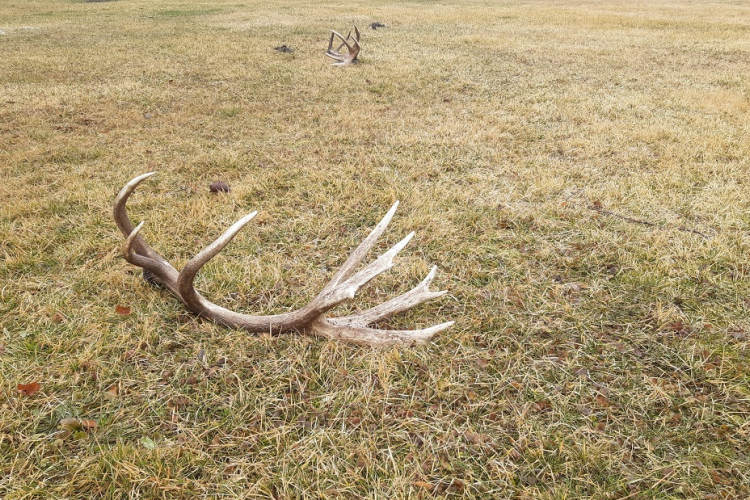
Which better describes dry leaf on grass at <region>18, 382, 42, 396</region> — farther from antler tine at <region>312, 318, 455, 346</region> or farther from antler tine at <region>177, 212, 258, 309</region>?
antler tine at <region>312, 318, 455, 346</region>

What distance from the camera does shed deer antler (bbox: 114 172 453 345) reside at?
2.69 m

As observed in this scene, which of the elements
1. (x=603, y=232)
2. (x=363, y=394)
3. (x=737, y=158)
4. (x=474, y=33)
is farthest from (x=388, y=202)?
A: (x=474, y=33)

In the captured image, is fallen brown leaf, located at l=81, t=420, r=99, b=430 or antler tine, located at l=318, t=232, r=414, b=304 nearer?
fallen brown leaf, located at l=81, t=420, r=99, b=430

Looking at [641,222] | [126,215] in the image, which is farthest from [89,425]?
[641,222]

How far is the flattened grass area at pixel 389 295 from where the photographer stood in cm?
212

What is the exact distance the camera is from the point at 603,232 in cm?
405

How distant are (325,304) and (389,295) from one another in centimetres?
87

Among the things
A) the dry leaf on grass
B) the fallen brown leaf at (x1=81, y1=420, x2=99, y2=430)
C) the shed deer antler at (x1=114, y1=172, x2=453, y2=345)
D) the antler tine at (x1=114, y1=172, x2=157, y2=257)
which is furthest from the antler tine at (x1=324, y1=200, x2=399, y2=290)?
the dry leaf on grass

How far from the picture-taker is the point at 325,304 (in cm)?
260

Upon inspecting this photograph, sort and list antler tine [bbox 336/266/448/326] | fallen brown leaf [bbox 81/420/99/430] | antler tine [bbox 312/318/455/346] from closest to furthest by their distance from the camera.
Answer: fallen brown leaf [bbox 81/420/99/430], antler tine [bbox 312/318/455/346], antler tine [bbox 336/266/448/326]

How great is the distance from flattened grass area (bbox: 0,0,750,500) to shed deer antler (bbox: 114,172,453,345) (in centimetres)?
11

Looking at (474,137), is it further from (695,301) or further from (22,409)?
(22,409)

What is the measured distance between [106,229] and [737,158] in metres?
7.74

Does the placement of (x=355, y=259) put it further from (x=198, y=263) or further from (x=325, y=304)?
(x=198, y=263)
